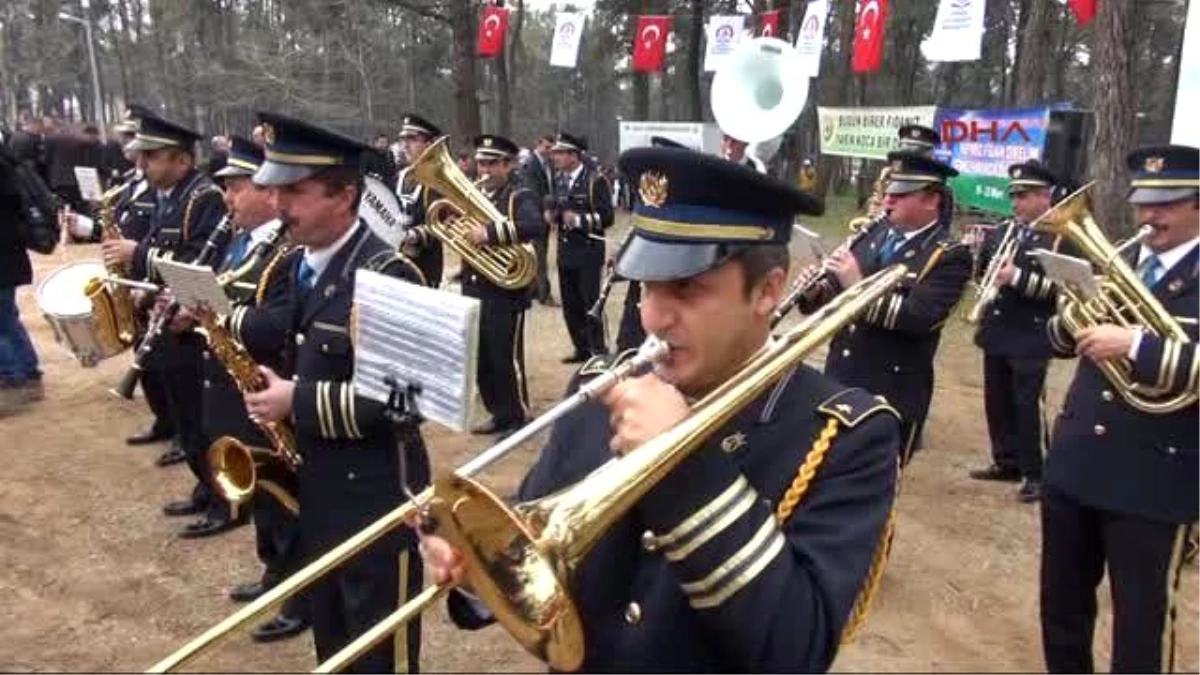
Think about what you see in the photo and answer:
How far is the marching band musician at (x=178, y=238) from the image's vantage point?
6.32m

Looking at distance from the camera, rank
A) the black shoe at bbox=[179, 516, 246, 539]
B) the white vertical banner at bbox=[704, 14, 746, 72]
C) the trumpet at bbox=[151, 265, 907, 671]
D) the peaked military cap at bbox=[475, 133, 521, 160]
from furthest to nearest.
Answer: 1. the white vertical banner at bbox=[704, 14, 746, 72]
2. the peaked military cap at bbox=[475, 133, 521, 160]
3. the black shoe at bbox=[179, 516, 246, 539]
4. the trumpet at bbox=[151, 265, 907, 671]

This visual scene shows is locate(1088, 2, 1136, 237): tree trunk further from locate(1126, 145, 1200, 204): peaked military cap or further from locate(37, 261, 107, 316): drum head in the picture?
locate(37, 261, 107, 316): drum head

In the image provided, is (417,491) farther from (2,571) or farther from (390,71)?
(390,71)

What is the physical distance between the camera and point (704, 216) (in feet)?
6.60

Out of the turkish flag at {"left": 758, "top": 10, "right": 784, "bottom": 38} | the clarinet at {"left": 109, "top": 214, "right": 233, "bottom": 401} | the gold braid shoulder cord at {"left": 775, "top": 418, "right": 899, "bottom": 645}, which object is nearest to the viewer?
the gold braid shoulder cord at {"left": 775, "top": 418, "right": 899, "bottom": 645}

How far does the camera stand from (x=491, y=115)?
45.8 m

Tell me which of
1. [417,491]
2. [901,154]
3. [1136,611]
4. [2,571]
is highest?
[901,154]

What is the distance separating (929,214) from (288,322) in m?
3.45

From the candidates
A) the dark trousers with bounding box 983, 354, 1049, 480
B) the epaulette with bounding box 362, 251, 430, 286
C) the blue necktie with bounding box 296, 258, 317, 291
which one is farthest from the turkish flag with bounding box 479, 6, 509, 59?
the epaulette with bounding box 362, 251, 430, 286

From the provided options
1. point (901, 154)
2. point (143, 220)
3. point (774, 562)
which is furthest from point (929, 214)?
point (143, 220)

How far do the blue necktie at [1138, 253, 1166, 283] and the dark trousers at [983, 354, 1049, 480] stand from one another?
316 cm

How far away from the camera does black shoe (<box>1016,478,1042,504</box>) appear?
6930 millimetres

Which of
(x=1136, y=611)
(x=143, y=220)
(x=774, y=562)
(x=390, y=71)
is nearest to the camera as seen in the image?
(x=774, y=562)

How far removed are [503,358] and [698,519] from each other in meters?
6.72
